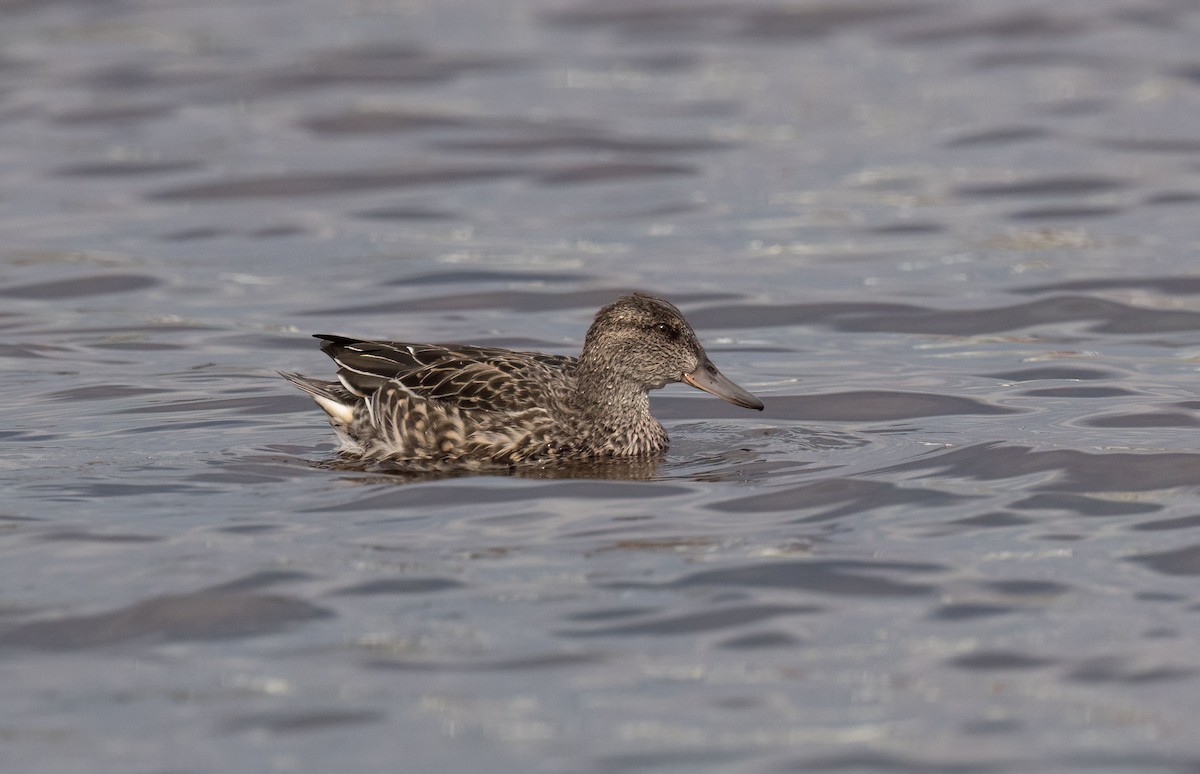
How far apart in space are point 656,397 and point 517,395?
7.45ft

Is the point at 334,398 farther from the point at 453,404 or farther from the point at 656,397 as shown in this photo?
the point at 656,397

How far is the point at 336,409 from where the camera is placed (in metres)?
10.7

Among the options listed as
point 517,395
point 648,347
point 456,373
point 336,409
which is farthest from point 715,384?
point 336,409

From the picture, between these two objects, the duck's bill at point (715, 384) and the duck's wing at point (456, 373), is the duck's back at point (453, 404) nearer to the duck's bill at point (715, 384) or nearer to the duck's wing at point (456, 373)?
the duck's wing at point (456, 373)

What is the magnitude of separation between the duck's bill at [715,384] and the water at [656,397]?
0.33 meters

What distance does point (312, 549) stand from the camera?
8531 mm

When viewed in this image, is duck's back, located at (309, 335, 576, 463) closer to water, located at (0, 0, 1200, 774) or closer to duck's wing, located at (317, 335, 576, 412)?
duck's wing, located at (317, 335, 576, 412)

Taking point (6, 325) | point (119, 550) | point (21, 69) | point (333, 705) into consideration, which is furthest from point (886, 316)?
point (21, 69)

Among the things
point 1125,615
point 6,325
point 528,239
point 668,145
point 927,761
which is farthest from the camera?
point 668,145

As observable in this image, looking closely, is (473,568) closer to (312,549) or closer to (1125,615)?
(312,549)

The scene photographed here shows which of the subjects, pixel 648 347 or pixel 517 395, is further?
pixel 648 347

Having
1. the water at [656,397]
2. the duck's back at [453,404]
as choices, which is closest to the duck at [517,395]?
the duck's back at [453,404]

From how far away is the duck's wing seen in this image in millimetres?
10375

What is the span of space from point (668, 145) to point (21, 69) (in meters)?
8.02
